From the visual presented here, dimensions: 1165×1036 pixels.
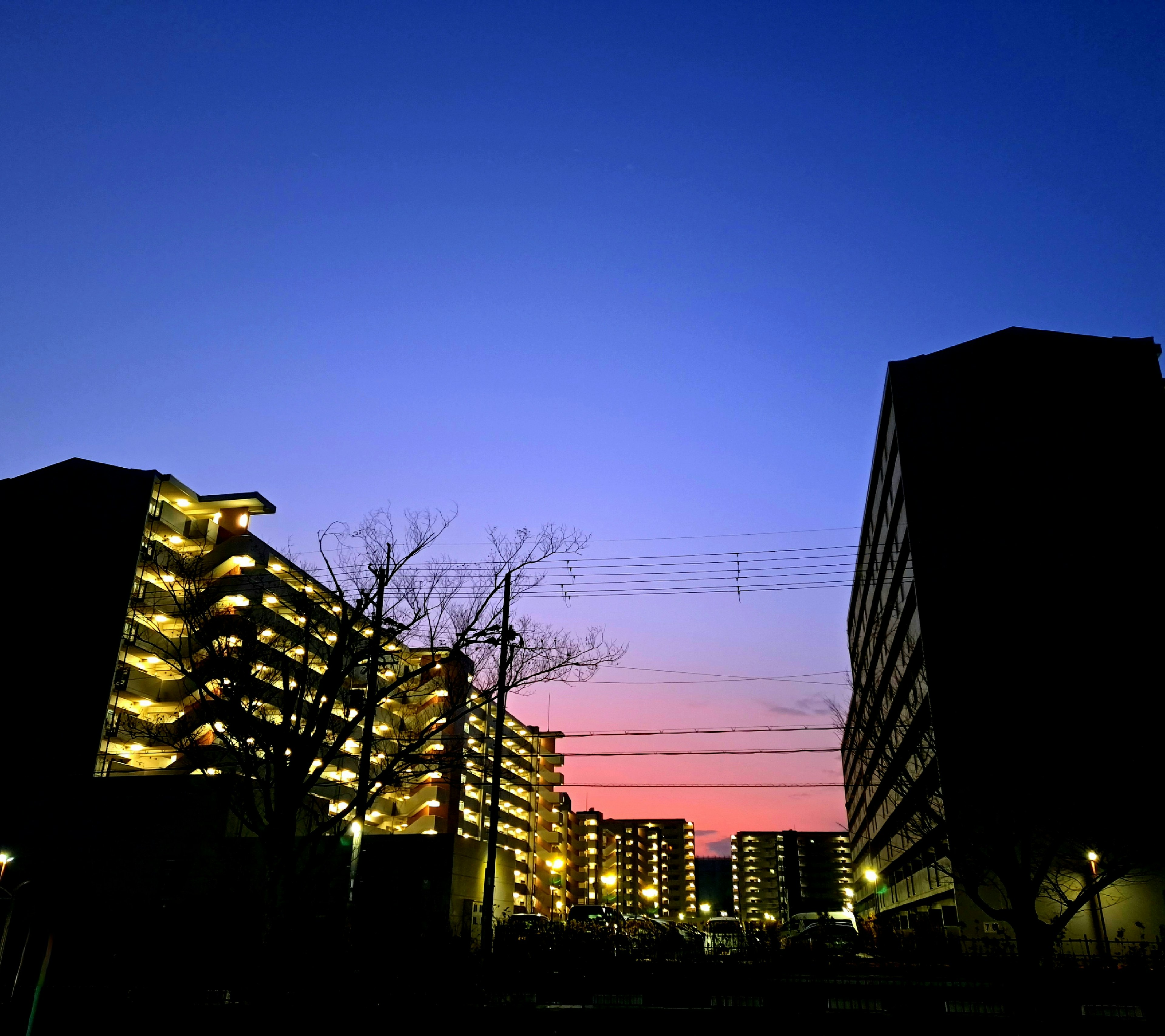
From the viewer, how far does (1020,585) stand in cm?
3531

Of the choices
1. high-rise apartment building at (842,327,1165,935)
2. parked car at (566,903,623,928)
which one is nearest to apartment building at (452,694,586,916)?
parked car at (566,903,623,928)

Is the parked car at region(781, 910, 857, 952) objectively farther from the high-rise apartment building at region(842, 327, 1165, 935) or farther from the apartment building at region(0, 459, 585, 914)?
the apartment building at region(0, 459, 585, 914)

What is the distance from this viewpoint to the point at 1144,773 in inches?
1112

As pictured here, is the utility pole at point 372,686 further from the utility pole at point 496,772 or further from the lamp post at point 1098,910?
the lamp post at point 1098,910

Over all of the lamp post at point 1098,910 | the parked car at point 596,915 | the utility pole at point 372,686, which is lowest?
the parked car at point 596,915

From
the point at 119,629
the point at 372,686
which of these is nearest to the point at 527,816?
the point at 119,629

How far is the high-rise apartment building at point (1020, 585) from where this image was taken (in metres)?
27.8

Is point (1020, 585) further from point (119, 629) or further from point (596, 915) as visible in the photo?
point (119, 629)

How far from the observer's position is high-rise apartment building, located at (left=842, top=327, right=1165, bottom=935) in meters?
27.8

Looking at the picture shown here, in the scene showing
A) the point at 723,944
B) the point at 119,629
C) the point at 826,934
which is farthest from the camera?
the point at 119,629

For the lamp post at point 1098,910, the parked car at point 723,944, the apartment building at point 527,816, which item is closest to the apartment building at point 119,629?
the parked car at point 723,944

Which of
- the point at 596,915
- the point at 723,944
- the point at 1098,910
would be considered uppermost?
the point at 1098,910

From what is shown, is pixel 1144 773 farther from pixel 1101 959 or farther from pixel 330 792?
pixel 330 792

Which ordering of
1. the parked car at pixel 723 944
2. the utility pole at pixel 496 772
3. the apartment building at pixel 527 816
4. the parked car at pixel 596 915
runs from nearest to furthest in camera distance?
the parked car at pixel 723 944, the utility pole at pixel 496 772, the parked car at pixel 596 915, the apartment building at pixel 527 816
